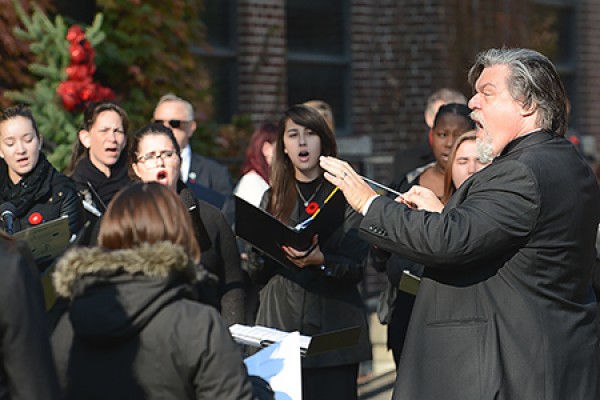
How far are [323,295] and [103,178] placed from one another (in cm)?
136

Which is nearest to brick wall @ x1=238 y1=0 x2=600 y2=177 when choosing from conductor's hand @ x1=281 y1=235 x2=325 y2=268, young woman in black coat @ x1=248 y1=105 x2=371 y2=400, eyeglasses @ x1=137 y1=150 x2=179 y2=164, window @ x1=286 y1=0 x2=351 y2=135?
window @ x1=286 y1=0 x2=351 y2=135

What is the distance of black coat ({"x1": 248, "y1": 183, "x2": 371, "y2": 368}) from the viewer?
20.0 feet

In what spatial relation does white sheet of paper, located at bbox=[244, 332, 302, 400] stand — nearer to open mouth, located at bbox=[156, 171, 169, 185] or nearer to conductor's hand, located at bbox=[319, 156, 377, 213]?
conductor's hand, located at bbox=[319, 156, 377, 213]

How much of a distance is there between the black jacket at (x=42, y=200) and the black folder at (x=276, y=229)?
0.83 m

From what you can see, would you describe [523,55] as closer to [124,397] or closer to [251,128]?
[124,397]

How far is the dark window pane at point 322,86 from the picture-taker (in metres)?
11.7

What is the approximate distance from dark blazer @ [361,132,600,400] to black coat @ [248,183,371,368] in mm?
1734

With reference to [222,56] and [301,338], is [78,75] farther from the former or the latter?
[301,338]

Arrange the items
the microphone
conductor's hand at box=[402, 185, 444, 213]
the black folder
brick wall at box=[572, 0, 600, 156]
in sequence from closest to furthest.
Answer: conductor's hand at box=[402, 185, 444, 213]
the microphone
the black folder
brick wall at box=[572, 0, 600, 156]

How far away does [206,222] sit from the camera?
5633 mm

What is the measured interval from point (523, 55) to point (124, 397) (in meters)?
2.00

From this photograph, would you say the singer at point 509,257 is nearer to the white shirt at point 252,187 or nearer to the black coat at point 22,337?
the black coat at point 22,337

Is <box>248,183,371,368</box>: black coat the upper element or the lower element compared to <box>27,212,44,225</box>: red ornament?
lower

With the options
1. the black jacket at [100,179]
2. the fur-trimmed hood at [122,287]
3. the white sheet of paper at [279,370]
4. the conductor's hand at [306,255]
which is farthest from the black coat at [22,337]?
the black jacket at [100,179]
